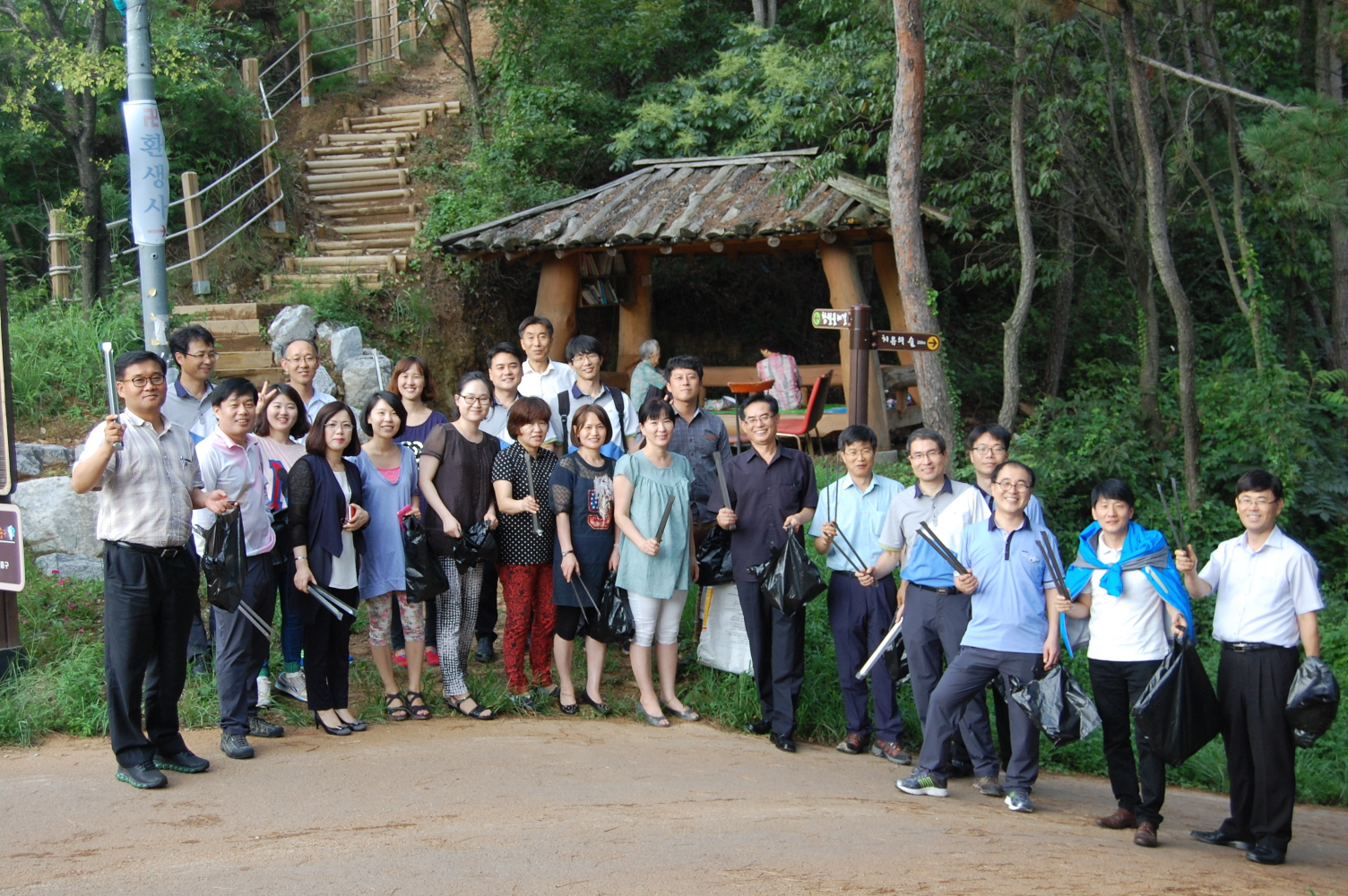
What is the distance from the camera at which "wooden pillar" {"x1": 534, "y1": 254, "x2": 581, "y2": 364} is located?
11.5 meters

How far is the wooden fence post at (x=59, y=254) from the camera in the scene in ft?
33.9

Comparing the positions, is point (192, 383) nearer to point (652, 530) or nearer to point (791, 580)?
point (652, 530)

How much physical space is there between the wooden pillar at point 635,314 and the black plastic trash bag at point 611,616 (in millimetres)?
6473

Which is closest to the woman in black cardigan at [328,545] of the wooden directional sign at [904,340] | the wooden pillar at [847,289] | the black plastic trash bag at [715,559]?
the black plastic trash bag at [715,559]

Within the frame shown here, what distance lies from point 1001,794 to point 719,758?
1.38 m

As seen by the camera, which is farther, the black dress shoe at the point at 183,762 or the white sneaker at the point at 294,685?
the white sneaker at the point at 294,685

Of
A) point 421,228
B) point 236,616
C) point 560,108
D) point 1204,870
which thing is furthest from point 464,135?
point 1204,870

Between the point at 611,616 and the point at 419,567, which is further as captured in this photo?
the point at 611,616

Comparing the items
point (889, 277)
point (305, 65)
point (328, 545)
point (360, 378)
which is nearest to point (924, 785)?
point (328, 545)

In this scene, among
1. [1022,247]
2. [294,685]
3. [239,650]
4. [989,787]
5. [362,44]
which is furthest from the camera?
[362,44]

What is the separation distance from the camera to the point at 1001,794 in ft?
17.4

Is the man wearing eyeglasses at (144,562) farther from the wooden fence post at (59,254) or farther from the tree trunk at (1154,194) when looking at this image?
the tree trunk at (1154,194)

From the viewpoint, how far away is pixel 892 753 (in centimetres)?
573

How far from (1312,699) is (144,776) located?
483 cm
